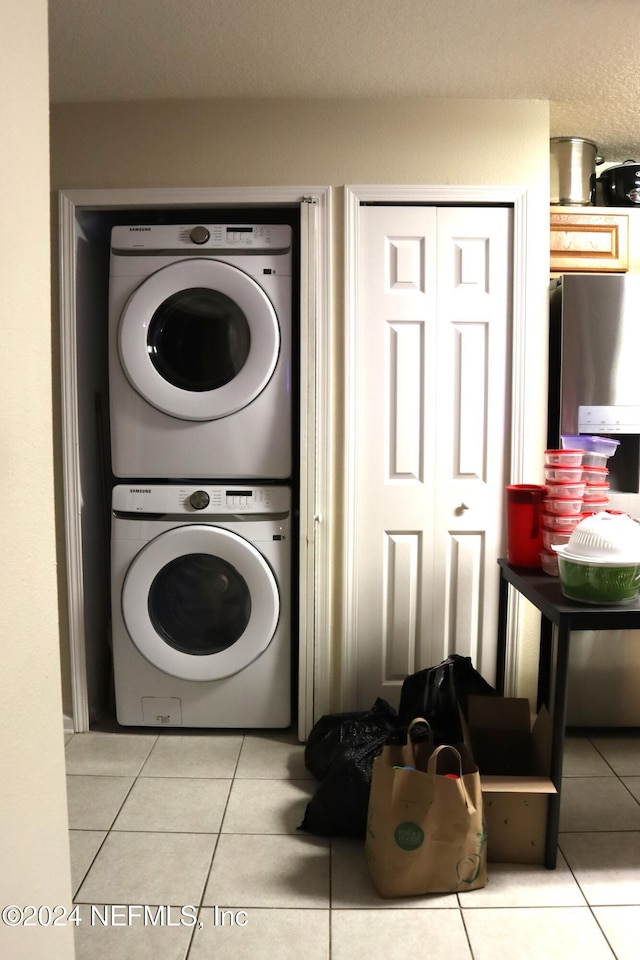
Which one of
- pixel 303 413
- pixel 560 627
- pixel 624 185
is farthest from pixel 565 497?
pixel 624 185

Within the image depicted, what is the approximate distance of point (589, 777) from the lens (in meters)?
2.46

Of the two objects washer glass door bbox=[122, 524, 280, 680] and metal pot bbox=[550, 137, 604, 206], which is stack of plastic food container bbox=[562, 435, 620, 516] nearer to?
metal pot bbox=[550, 137, 604, 206]

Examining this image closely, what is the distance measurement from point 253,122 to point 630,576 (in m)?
1.91

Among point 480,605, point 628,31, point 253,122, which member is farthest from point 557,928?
point 253,122

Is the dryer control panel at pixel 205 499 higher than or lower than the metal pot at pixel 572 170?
lower

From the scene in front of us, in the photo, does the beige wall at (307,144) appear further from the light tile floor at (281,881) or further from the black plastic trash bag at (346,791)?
the light tile floor at (281,881)

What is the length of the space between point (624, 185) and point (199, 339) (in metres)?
1.66

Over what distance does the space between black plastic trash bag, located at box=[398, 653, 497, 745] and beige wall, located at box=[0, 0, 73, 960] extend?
133 centimetres

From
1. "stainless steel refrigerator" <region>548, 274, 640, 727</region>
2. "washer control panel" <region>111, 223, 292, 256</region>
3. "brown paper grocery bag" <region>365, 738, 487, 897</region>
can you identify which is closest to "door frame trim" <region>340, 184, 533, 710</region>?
"stainless steel refrigerator" <region>548, 274, 640, 727</region>

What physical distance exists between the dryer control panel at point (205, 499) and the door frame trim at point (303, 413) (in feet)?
0.36

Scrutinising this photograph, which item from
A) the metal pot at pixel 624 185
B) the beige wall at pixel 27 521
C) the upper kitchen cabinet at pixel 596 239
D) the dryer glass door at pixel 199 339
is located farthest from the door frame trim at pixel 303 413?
the beige wall at pixel 27 521

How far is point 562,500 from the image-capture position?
2162 mm

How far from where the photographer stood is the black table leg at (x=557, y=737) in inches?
74.5

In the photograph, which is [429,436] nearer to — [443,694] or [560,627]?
[443,694]
